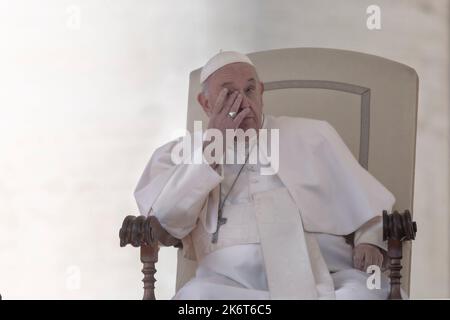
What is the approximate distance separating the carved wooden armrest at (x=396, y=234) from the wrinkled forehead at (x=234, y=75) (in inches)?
31.8

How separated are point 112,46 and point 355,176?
2.18 metres

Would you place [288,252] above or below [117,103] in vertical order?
below

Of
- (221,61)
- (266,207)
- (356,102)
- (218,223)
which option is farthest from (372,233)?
(221,61)

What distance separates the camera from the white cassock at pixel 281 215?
3.98 meters

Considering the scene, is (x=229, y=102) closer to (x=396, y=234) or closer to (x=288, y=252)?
(x=288, y=252)

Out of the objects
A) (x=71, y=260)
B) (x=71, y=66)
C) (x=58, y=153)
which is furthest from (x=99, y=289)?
(x=71, y=66)

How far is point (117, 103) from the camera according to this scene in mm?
6031

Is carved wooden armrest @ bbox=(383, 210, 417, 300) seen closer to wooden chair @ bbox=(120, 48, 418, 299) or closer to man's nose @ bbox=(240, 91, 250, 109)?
wooden chair @ bbox=(120, 48, 418, 299)

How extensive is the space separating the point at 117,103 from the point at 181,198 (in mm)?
2011

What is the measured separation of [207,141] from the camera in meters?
4.16

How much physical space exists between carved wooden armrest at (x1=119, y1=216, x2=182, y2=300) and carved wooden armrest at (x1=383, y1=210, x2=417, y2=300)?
2.71 ft

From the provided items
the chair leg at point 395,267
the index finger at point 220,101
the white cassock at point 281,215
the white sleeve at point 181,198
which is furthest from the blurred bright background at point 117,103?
the chair leg at point 395,267
